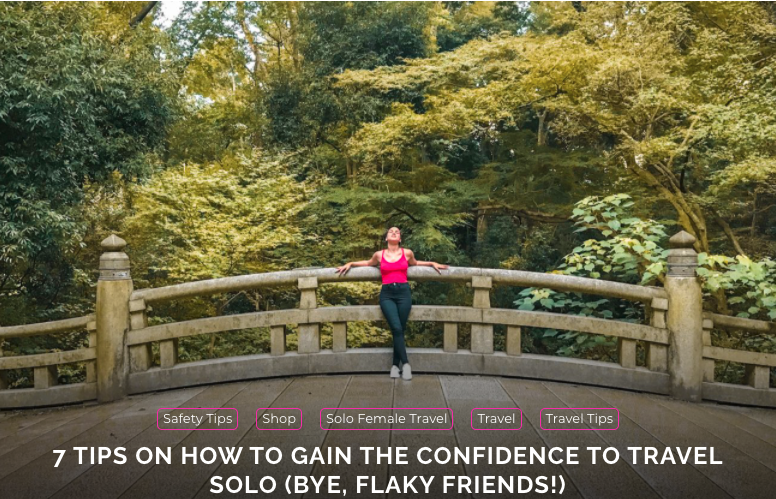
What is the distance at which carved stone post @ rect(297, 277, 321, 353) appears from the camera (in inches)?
200

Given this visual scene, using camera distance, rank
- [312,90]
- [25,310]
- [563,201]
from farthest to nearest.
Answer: [312,90] → [563,201] → [25,310]

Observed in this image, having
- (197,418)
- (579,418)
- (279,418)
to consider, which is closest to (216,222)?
(197,418)

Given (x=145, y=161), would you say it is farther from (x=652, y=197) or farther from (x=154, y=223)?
(x=652, y=197)

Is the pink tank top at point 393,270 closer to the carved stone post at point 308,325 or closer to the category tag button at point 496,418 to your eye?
the carved stone post at point 308,325

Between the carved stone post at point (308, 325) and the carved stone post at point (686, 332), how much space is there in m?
3.15

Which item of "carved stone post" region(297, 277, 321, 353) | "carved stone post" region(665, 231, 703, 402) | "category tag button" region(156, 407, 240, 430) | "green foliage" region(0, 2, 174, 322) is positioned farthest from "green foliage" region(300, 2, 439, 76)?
"category tag button" region(156, 407, 240, 430)

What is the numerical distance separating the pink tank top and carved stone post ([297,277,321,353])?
666 mm

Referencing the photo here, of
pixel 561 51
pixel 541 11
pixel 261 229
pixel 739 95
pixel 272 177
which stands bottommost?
pixel 261 229

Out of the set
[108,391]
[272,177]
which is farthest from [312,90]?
[108,391]

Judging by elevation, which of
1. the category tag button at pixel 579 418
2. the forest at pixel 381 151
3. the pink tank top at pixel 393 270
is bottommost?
the category tag button at pixel 579 418

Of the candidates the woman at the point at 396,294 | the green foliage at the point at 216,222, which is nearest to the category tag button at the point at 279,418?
Result: the woman at the point at 396,294

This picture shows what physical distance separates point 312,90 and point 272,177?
11.6 feet

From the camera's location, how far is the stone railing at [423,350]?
4781mm

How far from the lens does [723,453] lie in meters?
3.38
